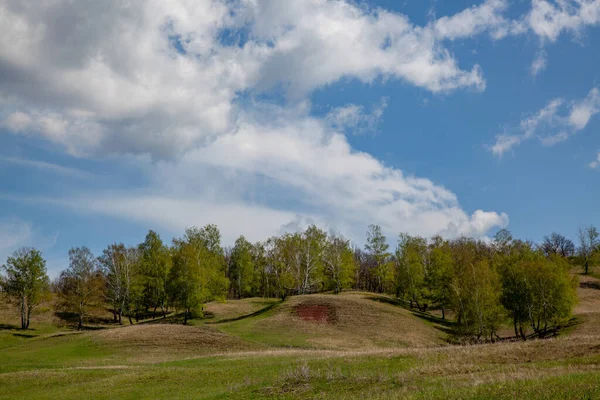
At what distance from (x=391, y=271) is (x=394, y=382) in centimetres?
8443

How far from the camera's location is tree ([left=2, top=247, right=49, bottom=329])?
81250 mm

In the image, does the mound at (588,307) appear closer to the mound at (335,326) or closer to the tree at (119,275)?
the mound at (335,326)

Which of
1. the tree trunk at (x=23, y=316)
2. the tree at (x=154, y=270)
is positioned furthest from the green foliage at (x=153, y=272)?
the tree trunk at (x=23, y=316)

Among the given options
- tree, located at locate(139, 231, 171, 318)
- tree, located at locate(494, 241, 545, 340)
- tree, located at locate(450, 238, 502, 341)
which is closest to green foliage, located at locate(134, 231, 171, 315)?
tree, located at locate(139, 231, 171, 318)

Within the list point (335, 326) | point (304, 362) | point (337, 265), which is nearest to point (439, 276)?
point (337, 265)

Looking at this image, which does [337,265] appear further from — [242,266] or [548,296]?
[548,296]

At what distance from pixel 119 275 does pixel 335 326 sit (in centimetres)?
4952

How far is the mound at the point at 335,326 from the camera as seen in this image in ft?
194

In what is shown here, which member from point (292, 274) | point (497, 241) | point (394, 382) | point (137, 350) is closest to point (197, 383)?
point (394, 382)

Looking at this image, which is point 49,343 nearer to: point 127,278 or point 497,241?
point 127,278

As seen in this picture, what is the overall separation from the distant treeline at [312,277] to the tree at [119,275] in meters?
0.22

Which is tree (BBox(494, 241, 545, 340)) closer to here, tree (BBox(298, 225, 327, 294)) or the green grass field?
the green grass field

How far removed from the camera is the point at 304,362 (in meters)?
29.5

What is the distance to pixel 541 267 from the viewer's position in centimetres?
6184
